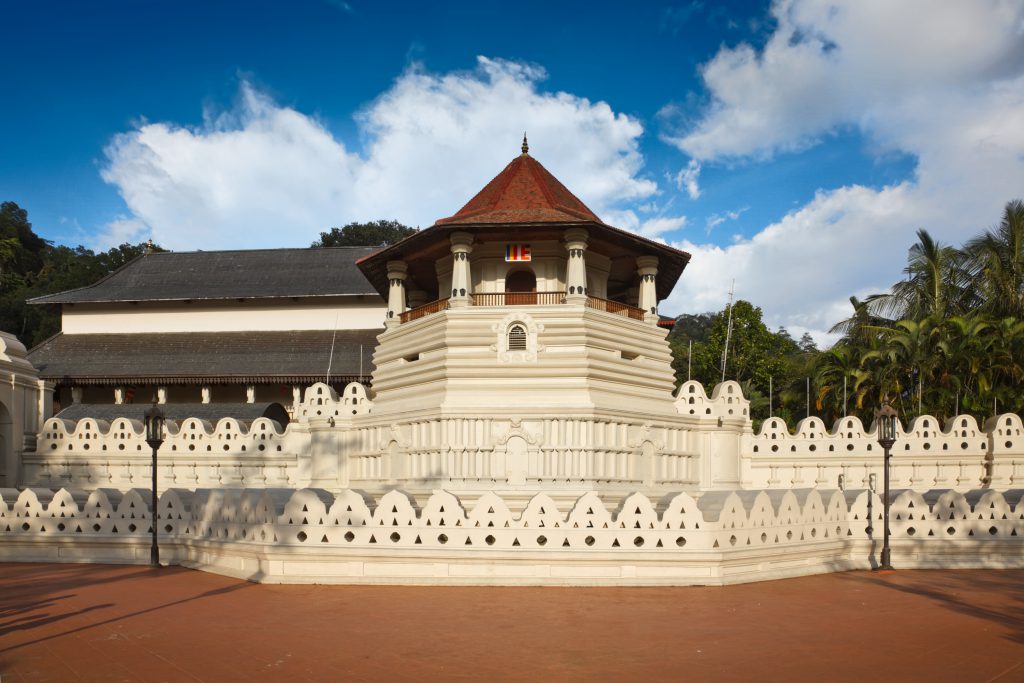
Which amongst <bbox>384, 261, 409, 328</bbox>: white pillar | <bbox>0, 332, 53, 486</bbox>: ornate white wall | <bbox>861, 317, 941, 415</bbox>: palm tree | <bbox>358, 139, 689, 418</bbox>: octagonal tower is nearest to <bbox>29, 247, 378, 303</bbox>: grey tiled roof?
<bbox>384, 261, 409, 328</bbox>: white pillar

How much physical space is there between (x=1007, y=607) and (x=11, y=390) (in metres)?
25.4

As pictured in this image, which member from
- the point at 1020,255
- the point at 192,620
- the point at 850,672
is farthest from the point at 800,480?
the point at 192,620

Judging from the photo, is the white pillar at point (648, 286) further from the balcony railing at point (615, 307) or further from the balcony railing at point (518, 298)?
the balcony railing at point (518, 298)

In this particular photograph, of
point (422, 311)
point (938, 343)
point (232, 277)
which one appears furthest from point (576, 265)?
point (232, 277)

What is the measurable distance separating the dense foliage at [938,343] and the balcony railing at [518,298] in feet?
38.0

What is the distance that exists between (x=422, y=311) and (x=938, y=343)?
1866 centimetres

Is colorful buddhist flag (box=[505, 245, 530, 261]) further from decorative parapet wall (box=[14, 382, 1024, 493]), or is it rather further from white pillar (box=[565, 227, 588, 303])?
decorative parapet wall (box=[14, 382, 1024, 493])

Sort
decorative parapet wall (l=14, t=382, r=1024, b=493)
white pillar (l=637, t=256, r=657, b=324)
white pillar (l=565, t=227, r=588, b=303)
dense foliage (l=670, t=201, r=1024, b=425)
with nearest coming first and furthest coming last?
decorative parapet wall (l=14, t=382, r=1024, b=493), white pillar (l=565, t=227, r=588, b=303), white pillar (l=637, t=256, r=657, b=324), dense foliage (l=670, t=201, r=1024, b=425)

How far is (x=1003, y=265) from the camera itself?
110 feet

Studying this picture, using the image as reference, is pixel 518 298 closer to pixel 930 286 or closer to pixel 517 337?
pixel 517 337

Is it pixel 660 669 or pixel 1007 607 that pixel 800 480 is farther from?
pixel 660 669

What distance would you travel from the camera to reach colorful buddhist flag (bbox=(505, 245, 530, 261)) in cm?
2391

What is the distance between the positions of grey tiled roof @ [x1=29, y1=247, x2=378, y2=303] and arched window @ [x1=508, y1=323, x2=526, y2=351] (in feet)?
71.8

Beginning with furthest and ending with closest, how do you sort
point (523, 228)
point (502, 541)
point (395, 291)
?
1. point (395, 291)
2. point (523, 228)
3. point (502, 541)
